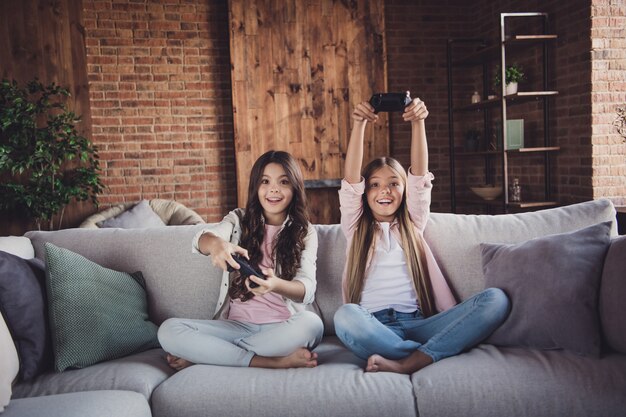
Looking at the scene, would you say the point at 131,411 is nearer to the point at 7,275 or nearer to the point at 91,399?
the point at 91,399

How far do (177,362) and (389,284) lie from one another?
0.80 metres

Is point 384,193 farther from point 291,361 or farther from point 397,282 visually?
point 291,361

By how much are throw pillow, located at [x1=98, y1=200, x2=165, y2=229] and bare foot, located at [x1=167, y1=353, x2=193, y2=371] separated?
2648 millimetres

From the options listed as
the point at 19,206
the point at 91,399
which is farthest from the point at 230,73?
the point at 91,399

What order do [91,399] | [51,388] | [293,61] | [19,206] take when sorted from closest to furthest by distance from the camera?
→ 1. [91,399]
2. [51,388]
3. [19,206]
4. [293,61]

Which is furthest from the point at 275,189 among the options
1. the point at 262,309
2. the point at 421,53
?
the point at 421,53

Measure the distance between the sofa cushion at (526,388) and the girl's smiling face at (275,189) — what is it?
2.76 ft

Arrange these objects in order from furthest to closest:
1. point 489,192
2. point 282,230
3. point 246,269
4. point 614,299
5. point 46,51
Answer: point 46,51
point 489,192
point 282,230
point 246,269
point 614,299

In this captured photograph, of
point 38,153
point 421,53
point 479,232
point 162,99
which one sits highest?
point 421,53

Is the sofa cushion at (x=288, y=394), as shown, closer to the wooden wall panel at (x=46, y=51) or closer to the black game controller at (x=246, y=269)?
the black game controller at (x=246, y=269)

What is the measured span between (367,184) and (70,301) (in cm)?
117

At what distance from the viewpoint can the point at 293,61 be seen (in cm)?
473

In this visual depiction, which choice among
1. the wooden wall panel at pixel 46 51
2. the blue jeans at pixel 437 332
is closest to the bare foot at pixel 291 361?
the blue jeans at pixel 437 332

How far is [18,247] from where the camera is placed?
81.7 inches
